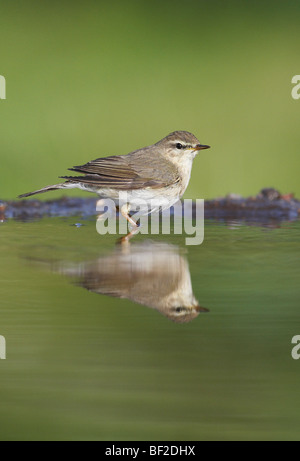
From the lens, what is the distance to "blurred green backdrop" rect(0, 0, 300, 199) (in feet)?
39.7

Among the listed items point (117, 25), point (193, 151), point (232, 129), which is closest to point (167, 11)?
point (117, 25)

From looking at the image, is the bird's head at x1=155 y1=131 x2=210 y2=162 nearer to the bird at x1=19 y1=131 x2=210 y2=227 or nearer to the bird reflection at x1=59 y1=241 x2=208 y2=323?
the bird at x1=19 y1=131 x2=210 y2=227

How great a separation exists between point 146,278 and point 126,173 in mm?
2705

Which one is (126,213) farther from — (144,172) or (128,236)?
(128,236)

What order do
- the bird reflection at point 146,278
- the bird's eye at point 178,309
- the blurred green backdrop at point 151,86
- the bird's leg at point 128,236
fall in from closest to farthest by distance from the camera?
1. the bird's eye at point 178,309
2. the bird reflection at point 146,278
3. the bird's leg at point 128,236
4. the blurred green backdrop at point 151,86

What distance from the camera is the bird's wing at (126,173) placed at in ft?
23.4

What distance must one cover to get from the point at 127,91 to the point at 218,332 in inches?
427

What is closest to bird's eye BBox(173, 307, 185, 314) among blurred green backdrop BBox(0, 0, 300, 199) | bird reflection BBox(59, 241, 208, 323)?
bird reflection BBox(59, 241, 208, 323)

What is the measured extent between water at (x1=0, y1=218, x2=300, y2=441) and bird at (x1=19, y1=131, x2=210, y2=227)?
1.56 metres

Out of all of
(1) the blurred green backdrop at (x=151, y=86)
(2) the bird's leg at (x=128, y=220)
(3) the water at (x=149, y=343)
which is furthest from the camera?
(1) the blurred green backdrop at (x=151, y=86)

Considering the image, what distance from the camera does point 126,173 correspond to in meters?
7.33

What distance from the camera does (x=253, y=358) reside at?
3.50 m

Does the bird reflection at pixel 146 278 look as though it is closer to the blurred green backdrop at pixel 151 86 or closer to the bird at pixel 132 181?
the bird at pixel 132 181

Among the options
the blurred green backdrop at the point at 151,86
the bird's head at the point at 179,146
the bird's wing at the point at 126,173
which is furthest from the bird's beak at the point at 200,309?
the blurred green backdrop at the point at 151,86
